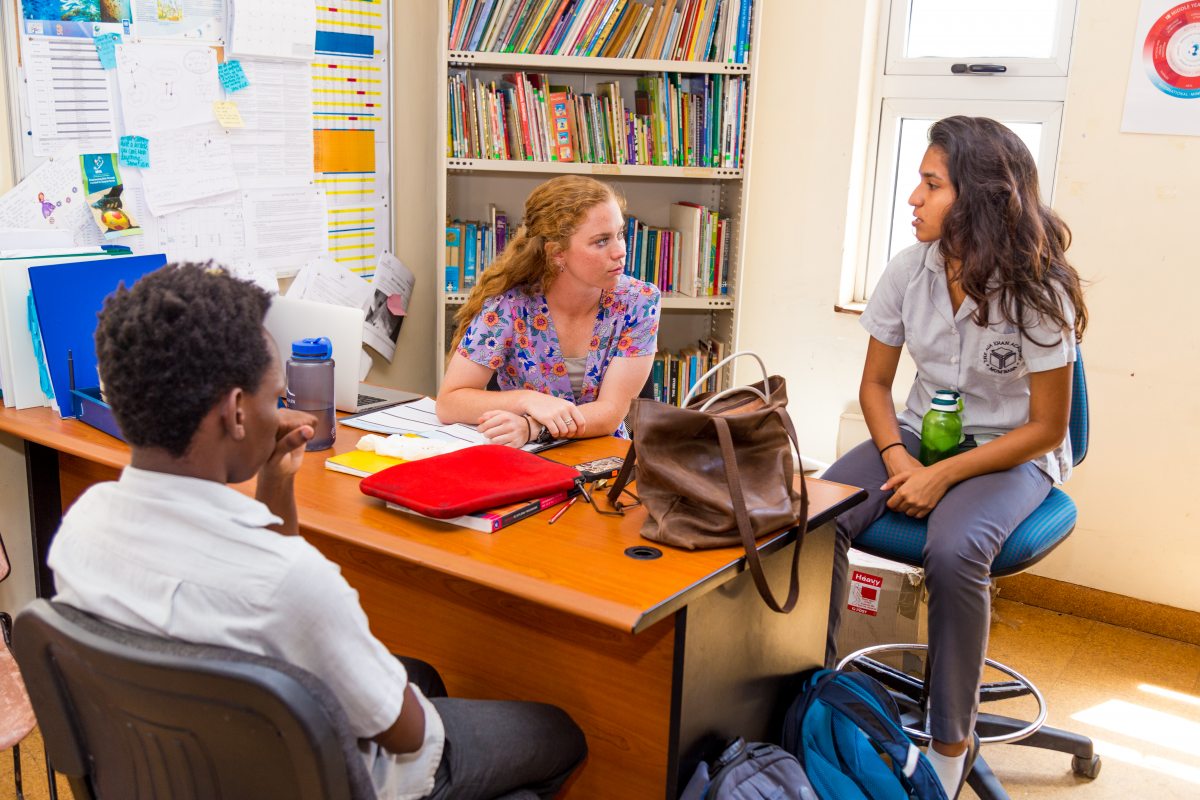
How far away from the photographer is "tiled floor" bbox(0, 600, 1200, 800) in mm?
2305

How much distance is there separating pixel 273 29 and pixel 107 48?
0.47 meters

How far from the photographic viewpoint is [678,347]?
11.8ft

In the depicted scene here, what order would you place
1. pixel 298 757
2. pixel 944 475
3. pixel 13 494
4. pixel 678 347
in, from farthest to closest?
1. pixel 678 347
2. pixel 13 494
3. pixel 944 475
4. pixel 298 757

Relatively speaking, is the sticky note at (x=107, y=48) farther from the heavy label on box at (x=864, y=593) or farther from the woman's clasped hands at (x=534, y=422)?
the heavy label on box at (x=864, y=593)

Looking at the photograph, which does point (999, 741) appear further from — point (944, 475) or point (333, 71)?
point (333, 71)

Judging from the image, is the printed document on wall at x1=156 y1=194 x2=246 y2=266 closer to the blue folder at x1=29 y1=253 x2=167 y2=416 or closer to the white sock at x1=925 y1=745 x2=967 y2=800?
the blue folder at x1=29 y1=253 x2=167 y2=416

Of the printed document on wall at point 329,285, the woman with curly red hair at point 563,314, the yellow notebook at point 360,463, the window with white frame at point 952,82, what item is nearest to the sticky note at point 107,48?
the printed document on wall at point 329,285

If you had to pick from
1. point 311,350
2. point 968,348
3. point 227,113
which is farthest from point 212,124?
point 968,348

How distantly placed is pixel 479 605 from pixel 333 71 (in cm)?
192

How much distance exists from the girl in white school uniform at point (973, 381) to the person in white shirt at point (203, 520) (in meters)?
1.18

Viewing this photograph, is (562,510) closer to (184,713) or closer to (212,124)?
(184,713)

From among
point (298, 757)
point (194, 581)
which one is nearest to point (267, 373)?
point (194, 581)

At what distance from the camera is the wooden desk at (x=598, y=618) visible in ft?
4.76

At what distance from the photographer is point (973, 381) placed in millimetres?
2199
